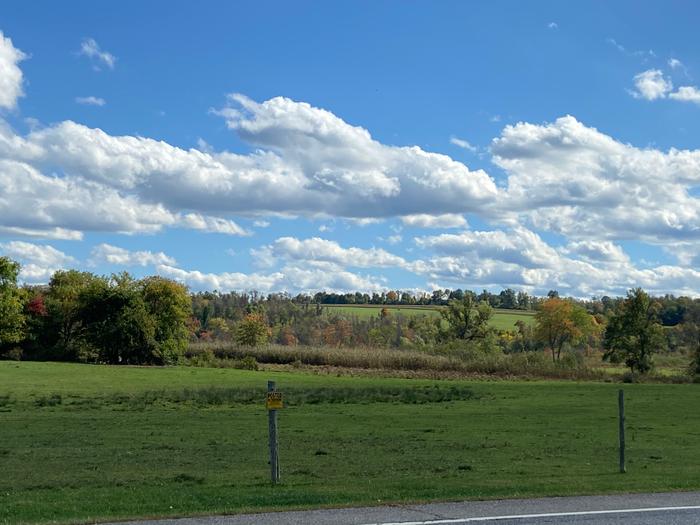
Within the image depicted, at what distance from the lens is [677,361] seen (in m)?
109

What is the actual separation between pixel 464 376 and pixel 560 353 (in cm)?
5860

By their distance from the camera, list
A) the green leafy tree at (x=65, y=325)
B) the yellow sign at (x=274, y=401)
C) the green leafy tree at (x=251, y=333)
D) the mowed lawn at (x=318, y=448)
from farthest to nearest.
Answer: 1. the green leafy tree at (x=251, y=333)
2. the green leafy tree at (x=65, y=325)
3. the mowed lawn at (x=318, y=448)
4. the yellow sign at (x=274, y=401)

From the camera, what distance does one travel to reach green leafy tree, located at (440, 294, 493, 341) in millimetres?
122500

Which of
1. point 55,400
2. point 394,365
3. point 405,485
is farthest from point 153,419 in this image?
point 394,365

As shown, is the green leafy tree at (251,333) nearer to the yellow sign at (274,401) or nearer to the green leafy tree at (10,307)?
the green leafy tree at (10,307)

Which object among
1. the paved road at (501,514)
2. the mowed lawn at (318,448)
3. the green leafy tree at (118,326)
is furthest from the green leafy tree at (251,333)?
the paved road at (501,514)

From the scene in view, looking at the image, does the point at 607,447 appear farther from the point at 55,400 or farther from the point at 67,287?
the point at 67,287

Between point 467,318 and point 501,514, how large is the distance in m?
113

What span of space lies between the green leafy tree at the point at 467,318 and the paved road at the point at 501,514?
363 ft

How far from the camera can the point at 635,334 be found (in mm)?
91688

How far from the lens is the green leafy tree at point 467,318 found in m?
122

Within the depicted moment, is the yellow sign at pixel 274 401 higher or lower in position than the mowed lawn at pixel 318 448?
higher

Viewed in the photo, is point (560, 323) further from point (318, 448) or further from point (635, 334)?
point (318, 448)

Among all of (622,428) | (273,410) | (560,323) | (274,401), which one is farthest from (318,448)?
(560,323)
